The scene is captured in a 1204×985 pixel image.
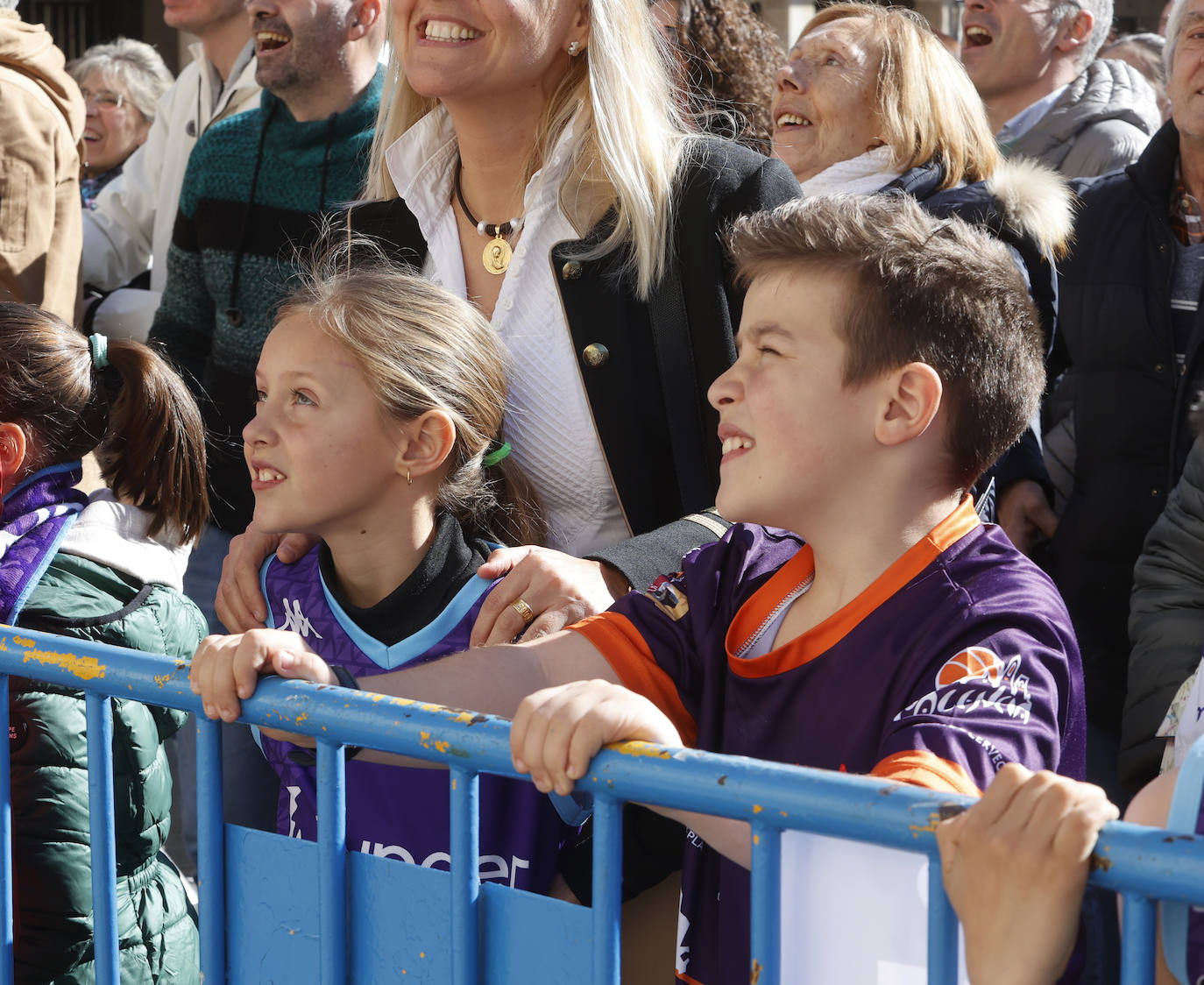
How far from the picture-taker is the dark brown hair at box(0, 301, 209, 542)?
8.08 feet

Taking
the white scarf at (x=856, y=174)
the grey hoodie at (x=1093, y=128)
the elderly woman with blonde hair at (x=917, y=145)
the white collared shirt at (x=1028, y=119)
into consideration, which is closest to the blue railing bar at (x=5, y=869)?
the elderly woman with blonde hair at (x=917, y=145)

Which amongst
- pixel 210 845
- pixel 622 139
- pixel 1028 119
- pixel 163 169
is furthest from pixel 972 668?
pixel 163 169

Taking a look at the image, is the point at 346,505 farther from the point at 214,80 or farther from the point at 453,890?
the point at 214,80

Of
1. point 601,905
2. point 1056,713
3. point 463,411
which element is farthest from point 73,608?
point 1056,713

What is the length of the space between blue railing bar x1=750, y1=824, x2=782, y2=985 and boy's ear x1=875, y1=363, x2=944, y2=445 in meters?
0.64

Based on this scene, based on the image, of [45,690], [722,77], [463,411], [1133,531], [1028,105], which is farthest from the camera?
[1028,105]

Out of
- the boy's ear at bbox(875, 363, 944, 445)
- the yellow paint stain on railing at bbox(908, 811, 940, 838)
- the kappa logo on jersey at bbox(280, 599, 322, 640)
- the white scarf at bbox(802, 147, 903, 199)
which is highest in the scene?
the white scarf at bbox(802, 147, 903, 199)

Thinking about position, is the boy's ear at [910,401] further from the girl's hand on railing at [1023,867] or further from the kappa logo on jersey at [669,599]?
the girl's hand on railing at [1023,867]

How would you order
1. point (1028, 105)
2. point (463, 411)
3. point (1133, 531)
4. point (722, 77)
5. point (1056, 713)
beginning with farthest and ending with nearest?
point (1028, 105)
point (722, 77)
point (1133, 531)
point (463, 411)
point (1056, 713)

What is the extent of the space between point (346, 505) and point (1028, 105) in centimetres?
308

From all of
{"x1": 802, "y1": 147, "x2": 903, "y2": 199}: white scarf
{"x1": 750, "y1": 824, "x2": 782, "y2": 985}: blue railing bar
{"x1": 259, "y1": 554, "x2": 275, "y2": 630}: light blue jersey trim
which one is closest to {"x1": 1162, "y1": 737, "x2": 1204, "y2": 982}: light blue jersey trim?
{"x1": 750, "y1": 824, "x2": 782, "y2": 985}: blue railing bar

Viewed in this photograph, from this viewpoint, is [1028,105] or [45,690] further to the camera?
[1028,105]

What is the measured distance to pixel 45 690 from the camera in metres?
2.12

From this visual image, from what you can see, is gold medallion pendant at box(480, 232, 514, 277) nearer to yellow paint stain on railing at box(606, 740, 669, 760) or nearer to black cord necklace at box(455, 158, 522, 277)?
black cord necklace at box(455, 158, 522, 277)
